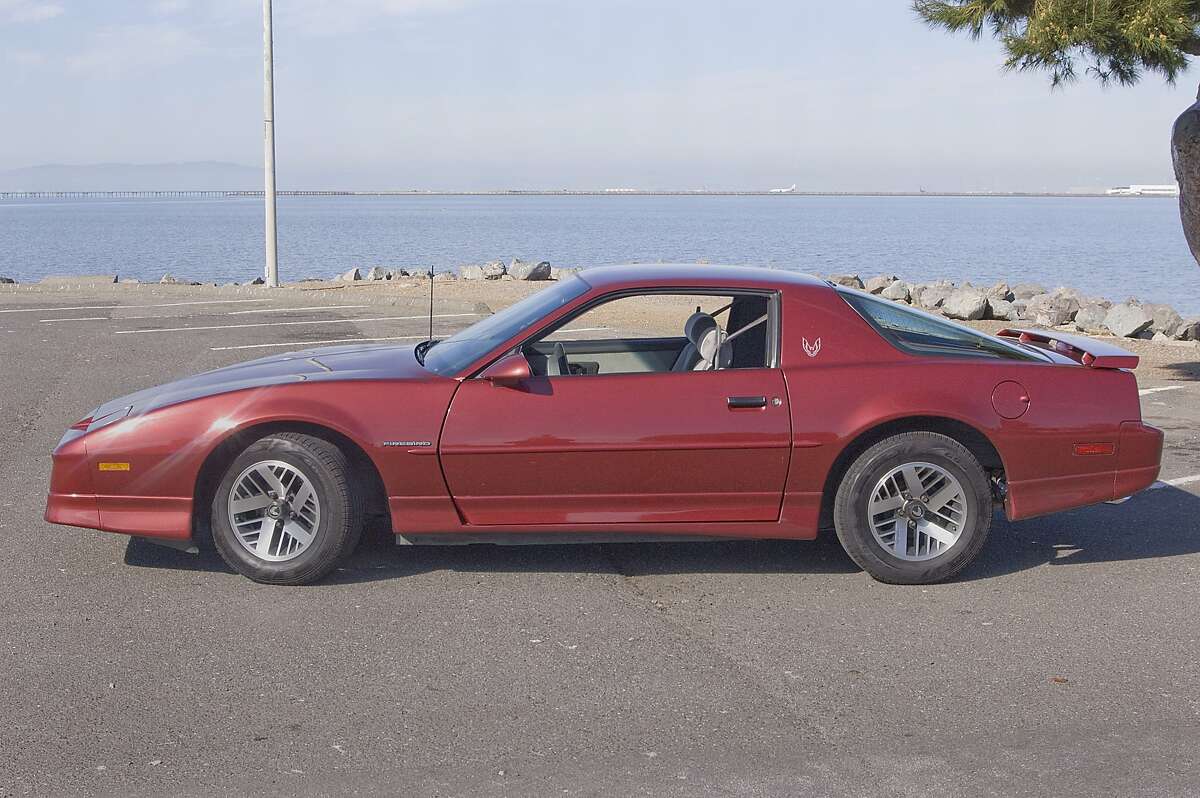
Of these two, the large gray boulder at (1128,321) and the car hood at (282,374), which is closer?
the car hood at (282,374)

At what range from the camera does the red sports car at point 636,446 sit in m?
5.68

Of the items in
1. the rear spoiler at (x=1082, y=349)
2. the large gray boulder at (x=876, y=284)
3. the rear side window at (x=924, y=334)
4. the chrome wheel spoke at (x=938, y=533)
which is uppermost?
the rear side window at (x=924, y=334)

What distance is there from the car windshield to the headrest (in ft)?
1.83

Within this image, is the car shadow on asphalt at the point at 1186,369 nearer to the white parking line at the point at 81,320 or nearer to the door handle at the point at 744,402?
the door handle at the point at 744,402

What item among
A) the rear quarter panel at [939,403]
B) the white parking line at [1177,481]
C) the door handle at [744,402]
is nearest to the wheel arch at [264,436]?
the door handle at [744,402]

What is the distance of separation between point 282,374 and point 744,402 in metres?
2.15

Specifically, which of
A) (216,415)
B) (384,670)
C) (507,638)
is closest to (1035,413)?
(507,638)

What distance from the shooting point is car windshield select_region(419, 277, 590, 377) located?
19.3 feet

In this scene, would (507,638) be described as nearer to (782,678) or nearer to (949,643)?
(782,678)

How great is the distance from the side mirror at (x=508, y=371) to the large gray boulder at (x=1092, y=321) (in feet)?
55.2

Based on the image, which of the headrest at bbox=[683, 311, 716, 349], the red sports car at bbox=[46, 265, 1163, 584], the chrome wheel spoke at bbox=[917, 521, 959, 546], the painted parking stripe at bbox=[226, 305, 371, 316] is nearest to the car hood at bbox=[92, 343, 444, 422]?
the red sports car at bbox=[46, 265, 1163, 584]

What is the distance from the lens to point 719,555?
252 inches

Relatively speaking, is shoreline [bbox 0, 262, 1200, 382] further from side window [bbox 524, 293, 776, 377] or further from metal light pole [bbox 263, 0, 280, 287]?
side window [bbox 524, 293, 776, 377]

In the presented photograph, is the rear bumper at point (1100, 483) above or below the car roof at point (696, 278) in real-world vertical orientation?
below
